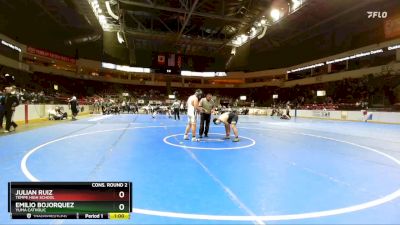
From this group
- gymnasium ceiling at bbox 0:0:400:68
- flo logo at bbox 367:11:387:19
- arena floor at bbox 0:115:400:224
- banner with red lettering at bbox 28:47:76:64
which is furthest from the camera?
banner with red lettering at bbox 28:47:76:64

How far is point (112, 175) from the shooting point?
5355 millimetres

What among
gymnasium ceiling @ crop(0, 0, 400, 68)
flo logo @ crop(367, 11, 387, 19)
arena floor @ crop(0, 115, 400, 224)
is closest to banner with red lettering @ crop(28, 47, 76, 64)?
gymnasium ceiling @ crop(0, 0, 400, 68)

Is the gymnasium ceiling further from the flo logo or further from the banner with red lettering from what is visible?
the banner with red lettering

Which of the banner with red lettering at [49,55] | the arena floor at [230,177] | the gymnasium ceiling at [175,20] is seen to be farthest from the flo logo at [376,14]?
the banner with red lettering at [49,55]

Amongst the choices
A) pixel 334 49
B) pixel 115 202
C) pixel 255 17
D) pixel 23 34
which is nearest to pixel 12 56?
pixel 23 34

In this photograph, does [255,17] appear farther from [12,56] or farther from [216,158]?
[12,56]

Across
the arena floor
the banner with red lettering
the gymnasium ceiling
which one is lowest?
the arena floor

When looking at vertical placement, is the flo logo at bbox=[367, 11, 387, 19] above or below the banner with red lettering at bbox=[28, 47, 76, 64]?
above

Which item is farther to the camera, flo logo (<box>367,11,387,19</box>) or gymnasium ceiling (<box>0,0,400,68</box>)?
flo logo (<box>367,11,387,19</box>)

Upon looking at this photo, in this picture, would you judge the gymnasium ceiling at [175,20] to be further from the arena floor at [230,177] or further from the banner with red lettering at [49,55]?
the arena floor at [230,177]

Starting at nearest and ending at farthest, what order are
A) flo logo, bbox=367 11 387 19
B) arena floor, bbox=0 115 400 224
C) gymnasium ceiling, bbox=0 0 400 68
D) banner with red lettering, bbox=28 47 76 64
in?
arena floor, bbox=0 115 400 224
gymnasium ceiling, bbox=0 0 400 68
flo logo, bbox=367 11 387 19
banner with red lettering, bbox=28 47 76 64

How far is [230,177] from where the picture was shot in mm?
5324

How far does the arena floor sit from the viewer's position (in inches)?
142

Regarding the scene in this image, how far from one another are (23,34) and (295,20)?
3294 cm
